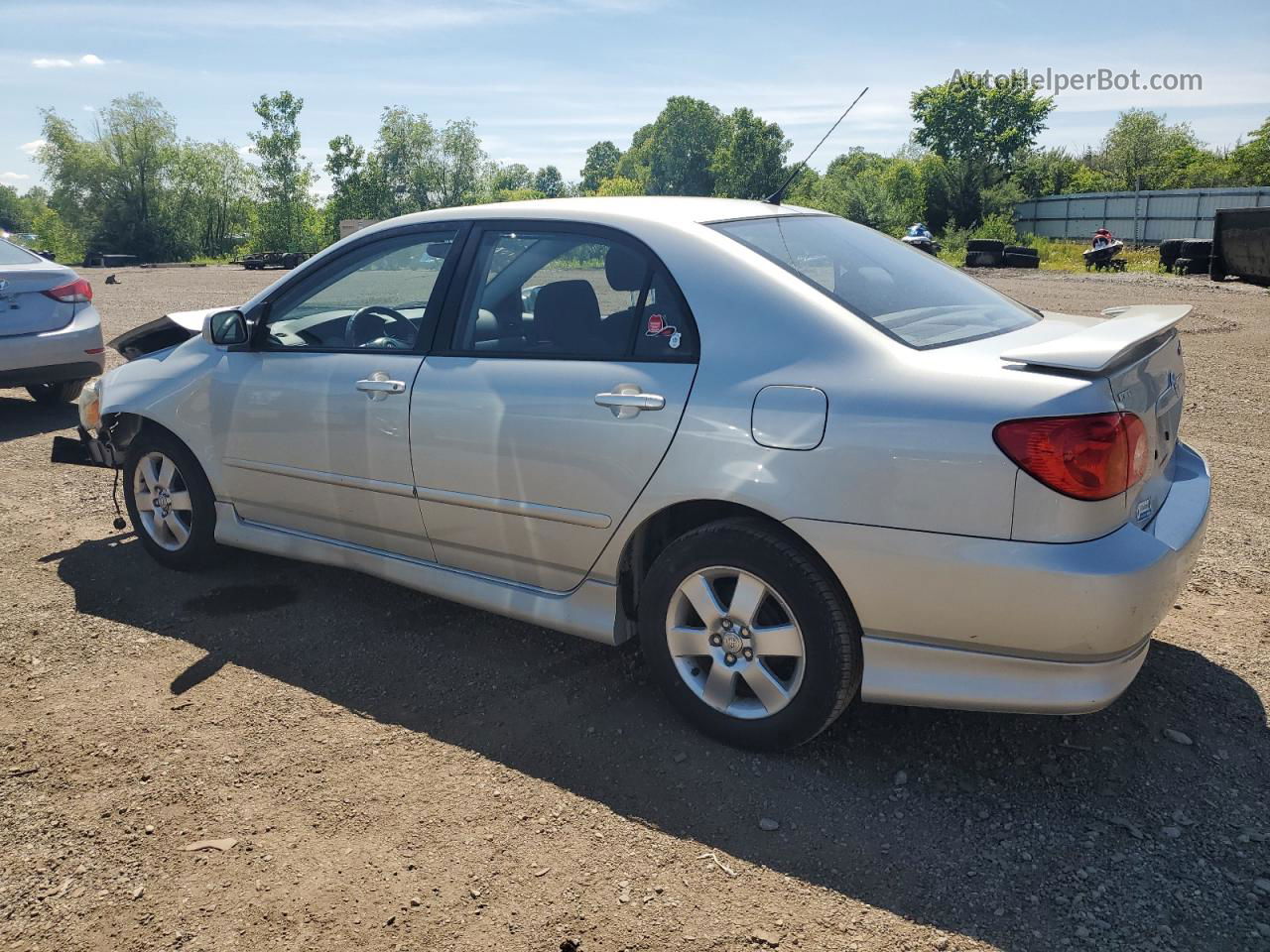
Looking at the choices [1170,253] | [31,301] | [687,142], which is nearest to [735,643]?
[31,301]

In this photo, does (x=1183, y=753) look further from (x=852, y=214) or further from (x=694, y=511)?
(x=852, y=214)

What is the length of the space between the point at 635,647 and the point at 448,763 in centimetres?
100

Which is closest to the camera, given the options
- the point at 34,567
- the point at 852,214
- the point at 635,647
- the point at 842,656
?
the point at 842,656

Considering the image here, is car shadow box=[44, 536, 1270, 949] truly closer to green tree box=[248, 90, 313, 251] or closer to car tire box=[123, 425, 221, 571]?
car tire box=[123, 425, 221, 571]

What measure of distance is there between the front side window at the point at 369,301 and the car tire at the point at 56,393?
247 inches

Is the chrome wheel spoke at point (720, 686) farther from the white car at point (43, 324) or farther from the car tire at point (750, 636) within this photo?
the white car at point (43, 324)

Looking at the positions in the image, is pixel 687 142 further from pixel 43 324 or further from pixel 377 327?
pixel 377 327

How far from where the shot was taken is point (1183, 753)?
2.99 meters

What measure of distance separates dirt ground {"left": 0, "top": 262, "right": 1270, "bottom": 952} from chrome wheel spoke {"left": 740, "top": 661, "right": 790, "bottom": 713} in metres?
0.21

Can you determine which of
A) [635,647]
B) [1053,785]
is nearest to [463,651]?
[635,647]

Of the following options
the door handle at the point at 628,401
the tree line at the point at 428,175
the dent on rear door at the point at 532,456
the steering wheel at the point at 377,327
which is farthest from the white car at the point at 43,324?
the tree line at the point at 428,175

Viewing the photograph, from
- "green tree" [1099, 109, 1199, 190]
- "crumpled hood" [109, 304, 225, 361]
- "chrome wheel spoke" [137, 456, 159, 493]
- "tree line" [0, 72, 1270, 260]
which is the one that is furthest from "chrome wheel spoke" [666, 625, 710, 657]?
"green tree" [1099, 109, 1199, 190]

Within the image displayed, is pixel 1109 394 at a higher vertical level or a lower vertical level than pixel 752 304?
lower

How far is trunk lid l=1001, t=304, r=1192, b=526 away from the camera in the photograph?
2.58m
